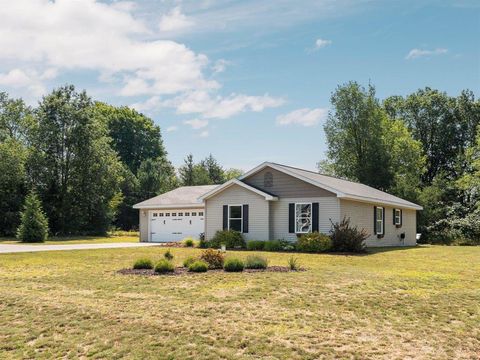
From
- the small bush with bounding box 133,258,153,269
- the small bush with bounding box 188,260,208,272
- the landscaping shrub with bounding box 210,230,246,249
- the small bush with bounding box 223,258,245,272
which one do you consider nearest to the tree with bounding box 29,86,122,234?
the landscaping shrub with bounding box 210,230,246,249

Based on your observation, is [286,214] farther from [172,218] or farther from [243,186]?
[172,218]

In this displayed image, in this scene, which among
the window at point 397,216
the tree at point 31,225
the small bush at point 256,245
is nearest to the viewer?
the small bush at point 256,245

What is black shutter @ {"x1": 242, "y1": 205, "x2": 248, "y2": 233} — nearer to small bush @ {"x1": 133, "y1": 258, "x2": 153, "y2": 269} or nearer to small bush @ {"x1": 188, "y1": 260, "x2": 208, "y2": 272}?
small bush @ {"x1": 133, "y1": 258, "x2": 153, "y2": 269}

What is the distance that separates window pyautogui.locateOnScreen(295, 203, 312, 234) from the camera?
23078 mm

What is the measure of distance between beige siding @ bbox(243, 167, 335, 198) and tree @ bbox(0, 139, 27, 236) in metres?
22.7

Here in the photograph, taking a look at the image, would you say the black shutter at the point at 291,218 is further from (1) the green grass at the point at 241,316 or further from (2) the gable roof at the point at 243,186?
(1) the green grass at the point at 241,316

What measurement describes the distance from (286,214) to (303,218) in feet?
2.97

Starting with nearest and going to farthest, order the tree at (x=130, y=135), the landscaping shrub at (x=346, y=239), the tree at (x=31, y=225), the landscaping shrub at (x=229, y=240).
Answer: the landscaping shrub at (x=346, y=239) < the landscaping shrub at (x=229, y=240) < the tree at (x=31, y=225) < the tree at (x=130, y=135)

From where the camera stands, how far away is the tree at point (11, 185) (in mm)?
37625

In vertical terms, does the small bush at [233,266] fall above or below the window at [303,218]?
below

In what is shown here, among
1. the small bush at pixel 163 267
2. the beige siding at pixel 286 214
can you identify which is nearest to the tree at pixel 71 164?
the beige siding at pixel 286 214

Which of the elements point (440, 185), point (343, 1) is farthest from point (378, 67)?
point (440, 185)

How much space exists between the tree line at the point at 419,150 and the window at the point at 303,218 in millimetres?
16807

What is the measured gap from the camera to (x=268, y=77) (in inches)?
813
